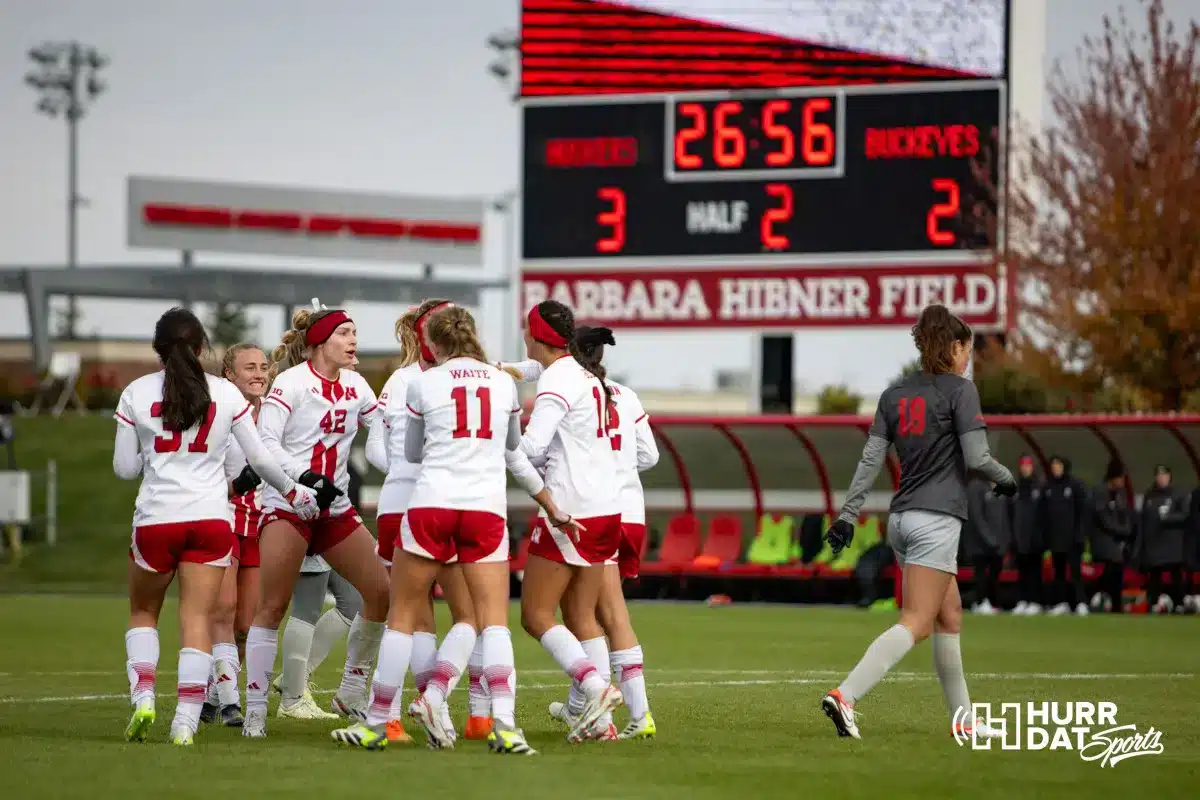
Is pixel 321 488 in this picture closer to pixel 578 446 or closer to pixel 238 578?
pixel 578 446

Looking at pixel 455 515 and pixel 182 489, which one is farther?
pixel 182 489

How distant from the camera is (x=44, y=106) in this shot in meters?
67.3

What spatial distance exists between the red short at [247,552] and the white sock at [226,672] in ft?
1.61

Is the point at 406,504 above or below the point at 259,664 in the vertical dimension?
above

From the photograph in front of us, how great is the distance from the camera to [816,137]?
1017 inches

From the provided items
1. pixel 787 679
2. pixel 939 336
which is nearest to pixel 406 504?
pixel 939 336

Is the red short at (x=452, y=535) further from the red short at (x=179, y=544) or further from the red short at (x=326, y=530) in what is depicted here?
the red short at (x=326, y=530)

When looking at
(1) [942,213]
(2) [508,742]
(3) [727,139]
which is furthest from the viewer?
(3) [727,139]

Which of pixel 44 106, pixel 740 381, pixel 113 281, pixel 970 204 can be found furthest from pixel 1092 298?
pixel 740 381

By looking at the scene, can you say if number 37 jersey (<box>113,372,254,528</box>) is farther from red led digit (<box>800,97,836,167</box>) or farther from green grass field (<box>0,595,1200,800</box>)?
red led digit (<box>800,97,836,167</box>)

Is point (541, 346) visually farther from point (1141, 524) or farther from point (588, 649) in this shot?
point (1141, 524)

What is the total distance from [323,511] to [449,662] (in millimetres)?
1303

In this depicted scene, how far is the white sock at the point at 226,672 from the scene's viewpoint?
390 inches

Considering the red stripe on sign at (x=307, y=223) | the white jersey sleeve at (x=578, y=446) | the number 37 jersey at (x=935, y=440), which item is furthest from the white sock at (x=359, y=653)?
the red stripe on sign at (x=307, y=223)
